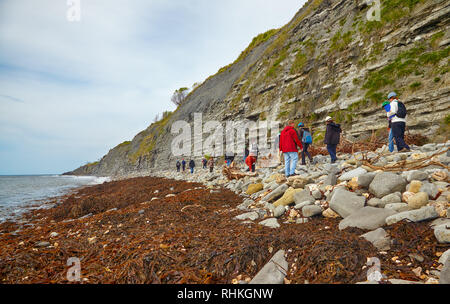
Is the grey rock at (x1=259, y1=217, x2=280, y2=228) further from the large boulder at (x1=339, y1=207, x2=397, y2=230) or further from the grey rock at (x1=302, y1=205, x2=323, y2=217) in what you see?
the large boulder at (x1=339, y1=207, x2=397, y2=230)

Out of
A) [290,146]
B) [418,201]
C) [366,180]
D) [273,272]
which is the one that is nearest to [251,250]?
[273,272]

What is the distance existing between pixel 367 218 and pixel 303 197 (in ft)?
4.82

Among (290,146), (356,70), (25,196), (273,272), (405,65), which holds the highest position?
(356,70)

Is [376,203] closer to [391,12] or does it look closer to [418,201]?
[418,201]

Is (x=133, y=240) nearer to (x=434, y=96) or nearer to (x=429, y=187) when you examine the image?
(x=429, y=187)

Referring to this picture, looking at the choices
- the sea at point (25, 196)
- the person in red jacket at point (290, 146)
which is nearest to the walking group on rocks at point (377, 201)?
the person in red jacket at point (290, 146)

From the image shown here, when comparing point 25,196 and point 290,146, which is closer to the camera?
point 290,146

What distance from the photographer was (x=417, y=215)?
263cm

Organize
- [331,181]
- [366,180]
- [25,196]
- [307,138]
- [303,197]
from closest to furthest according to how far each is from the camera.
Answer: [366,180] < [303,197] < [331,181] < [307,138] < [25,196]

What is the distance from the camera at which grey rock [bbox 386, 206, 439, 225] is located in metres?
2.59

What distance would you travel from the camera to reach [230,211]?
17.1 ft

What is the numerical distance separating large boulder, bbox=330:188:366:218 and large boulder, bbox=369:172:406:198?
353 mm

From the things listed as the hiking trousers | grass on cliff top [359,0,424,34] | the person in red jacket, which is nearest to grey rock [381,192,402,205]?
the person in red jacket

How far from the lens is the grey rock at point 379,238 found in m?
2.37
